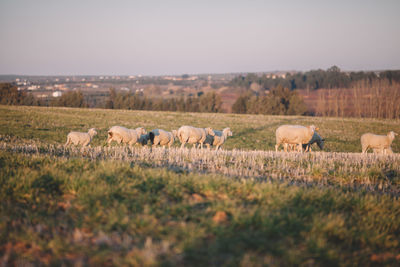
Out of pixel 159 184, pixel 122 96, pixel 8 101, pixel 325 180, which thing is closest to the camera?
pixel 159 184

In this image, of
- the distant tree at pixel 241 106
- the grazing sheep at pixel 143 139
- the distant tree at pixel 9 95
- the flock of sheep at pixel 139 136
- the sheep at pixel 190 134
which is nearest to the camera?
the flock of sheep at pixel 139 136

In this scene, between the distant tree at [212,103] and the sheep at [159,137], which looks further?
the distant tree at [212,103]

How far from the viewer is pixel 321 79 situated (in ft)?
501

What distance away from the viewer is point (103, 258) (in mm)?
3566

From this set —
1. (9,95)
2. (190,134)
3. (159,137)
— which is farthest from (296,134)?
(9,95)

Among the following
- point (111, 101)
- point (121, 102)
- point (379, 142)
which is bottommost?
point (379, 142)

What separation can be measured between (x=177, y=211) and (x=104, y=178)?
2080 millimetres

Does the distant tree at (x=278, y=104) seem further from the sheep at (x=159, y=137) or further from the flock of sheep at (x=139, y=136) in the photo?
the sheep at (x=159, y=137)

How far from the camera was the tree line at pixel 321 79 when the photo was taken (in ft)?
385

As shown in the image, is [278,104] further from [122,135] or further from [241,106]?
[122,135]

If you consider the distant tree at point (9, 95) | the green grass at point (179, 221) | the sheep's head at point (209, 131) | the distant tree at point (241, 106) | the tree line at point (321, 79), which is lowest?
the green grass at point (179, 221)

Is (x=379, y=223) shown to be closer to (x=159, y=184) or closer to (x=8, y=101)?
(x=159, y=184)

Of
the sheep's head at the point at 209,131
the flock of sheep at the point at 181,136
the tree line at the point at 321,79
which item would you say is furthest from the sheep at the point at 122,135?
the tree line at the point at 321,79

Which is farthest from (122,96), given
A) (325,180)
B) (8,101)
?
(325,180)
